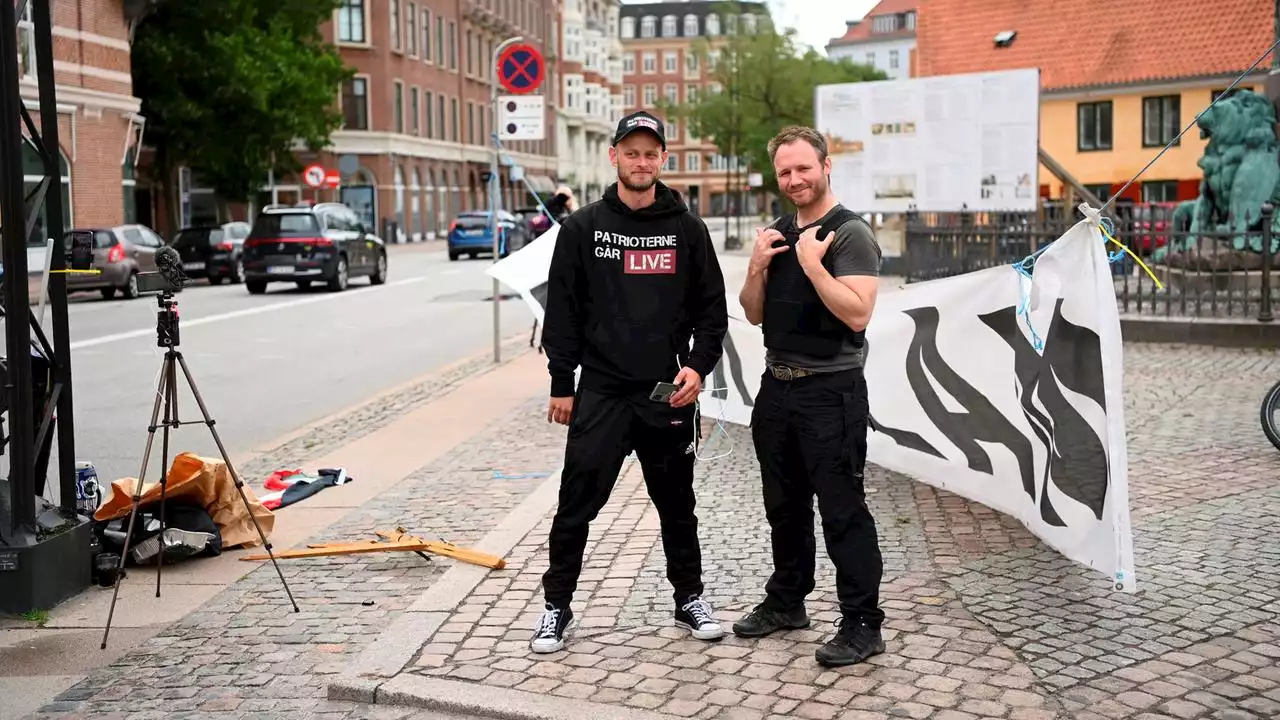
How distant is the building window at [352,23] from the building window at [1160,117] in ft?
111

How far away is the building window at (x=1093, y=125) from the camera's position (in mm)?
45781

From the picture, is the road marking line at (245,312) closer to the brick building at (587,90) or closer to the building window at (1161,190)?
the building window at (1161,190)

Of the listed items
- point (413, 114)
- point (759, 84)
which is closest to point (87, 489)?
point (759, 84)

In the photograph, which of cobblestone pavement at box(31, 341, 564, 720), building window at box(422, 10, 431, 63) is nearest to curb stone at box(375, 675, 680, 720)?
cobblestone pavement at box(31, 341, 564, 720)

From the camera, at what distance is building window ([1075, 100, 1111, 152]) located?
4578 cm

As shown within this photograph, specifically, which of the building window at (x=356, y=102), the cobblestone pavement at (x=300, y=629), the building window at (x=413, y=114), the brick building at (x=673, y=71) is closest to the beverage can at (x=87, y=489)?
the cobblestone pavement at (x=300, y=629)

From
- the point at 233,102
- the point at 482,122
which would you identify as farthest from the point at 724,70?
the point at 482,122

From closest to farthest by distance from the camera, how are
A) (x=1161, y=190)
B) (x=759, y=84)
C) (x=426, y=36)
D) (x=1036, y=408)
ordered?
1. (x=1036, y=408)
2. (x=1161, y=190)
3. (x=759, y=84)
4. (x=426, y=36)

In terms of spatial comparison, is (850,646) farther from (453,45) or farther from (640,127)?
(453,45)

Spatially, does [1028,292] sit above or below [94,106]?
below

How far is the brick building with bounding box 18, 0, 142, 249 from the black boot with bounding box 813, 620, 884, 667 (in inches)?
1285

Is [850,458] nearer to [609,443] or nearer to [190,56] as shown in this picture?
[609,443]

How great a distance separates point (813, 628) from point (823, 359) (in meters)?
1.02

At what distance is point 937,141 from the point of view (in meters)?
21.7
